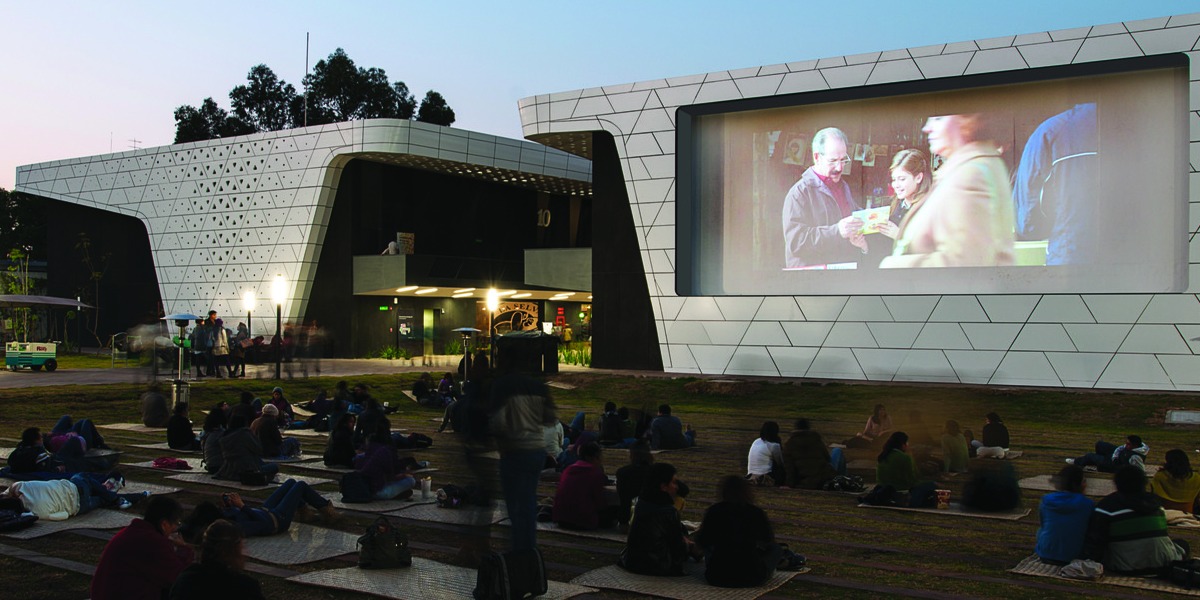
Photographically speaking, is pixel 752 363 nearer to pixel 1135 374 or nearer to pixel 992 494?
pixel 1135 374

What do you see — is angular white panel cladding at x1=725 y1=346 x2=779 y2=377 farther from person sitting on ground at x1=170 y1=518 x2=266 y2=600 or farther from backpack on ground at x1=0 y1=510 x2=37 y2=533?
person sitting on ground at x1=170 y1=518 x2=266 y2=600

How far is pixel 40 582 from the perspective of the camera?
823 cm

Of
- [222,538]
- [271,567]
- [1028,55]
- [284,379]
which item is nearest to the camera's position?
[222,538]

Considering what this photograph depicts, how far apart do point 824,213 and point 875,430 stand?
12.2 metres

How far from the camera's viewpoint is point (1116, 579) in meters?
8.34

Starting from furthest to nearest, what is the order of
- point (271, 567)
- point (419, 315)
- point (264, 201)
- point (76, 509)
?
point (419, 315), point (264, 201), point (76, 509), point (271, 567)

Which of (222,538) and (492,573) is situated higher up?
(222,538)

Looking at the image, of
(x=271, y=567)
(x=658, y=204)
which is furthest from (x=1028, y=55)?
(x=271, y=567)

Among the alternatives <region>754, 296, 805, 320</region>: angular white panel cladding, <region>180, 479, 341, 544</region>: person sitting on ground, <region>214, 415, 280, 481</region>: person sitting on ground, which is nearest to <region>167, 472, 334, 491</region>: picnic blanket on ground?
<region>214, 415, 280, 481</region>: person sitting on ground

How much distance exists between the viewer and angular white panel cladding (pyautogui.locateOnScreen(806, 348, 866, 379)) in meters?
27.7

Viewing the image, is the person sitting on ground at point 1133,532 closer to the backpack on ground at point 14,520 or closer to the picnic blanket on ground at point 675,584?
the picnic blanket on ground at point 675,584

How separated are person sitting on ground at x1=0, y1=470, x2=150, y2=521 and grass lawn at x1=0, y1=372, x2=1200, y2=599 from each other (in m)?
0.76

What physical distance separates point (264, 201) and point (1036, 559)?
115ft

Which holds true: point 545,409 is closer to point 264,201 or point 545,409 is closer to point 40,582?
point 40,582
